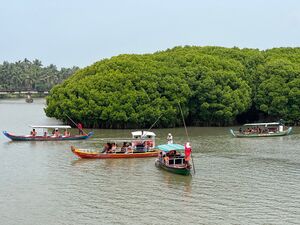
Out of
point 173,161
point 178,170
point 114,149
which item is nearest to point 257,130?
point 114,149

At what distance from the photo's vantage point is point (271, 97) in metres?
65.6

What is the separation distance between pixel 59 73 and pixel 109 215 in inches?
6763

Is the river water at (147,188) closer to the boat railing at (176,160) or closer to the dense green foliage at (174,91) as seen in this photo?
the boat railing at (176,160)

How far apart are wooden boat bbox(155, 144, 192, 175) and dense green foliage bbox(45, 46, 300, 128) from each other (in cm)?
2335

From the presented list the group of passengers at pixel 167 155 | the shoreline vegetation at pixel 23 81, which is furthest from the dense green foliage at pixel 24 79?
the group of passengers at pixel 167 155

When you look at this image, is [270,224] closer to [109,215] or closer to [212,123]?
[109,215]

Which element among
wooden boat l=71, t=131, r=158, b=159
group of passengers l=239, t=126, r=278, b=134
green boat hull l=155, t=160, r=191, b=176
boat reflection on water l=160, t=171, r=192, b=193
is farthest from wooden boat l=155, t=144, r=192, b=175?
group of passengers l=239, t=126, r=278, b=134

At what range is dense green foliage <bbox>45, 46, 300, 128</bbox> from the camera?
199 feet

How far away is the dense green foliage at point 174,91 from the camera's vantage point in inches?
2386

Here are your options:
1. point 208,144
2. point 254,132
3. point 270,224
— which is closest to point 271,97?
point 254,132

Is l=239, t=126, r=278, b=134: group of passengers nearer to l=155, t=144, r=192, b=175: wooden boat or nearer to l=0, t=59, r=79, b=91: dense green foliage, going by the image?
l=155, t=144, r=192, b=175: wooden boat

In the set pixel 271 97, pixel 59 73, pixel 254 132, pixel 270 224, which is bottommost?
pixel 270 224

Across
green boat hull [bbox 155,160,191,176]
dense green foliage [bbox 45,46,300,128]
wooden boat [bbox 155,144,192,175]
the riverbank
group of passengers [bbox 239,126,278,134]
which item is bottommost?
green boat hull [bbox 155,160,191,176]

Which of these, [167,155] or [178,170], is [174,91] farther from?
[178,170]
